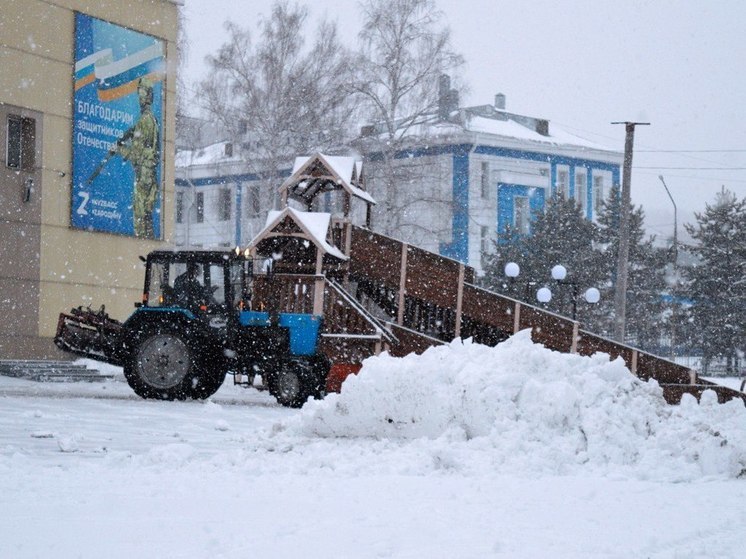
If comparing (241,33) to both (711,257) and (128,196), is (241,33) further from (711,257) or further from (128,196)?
(711,257)

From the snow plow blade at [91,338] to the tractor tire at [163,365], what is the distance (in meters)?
0.84

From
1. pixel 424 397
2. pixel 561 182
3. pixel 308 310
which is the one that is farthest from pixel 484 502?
pixel 561 182

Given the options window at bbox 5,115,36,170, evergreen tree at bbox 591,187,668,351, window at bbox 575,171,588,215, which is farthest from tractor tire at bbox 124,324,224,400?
window at bbox 575,171,588,215

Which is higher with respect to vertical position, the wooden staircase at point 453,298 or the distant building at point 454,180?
the distant building at point 454,180

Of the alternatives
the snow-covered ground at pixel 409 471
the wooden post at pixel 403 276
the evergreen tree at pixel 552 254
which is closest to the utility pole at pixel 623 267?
the wooden post at pixel 403 276

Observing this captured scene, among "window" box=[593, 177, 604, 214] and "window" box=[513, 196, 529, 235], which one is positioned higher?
"window" box=[593, 177, 604, 214]

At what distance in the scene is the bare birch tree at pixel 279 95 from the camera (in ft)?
117

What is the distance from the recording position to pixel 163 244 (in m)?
25.0

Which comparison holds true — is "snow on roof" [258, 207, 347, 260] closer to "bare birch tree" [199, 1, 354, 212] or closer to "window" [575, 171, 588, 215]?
"bare birch tree" [199, 1, 354, 212]

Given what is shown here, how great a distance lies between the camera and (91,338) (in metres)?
17.3

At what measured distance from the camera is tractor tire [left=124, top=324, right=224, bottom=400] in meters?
16.2

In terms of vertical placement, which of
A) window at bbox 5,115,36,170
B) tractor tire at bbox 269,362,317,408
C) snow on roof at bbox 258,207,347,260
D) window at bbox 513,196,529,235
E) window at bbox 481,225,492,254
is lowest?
tractor tire at bbox 269,362,317,408

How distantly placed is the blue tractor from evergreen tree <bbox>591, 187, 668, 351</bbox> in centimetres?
2648

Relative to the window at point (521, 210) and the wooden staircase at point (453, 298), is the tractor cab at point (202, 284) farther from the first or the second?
the window at point (521, 210)
